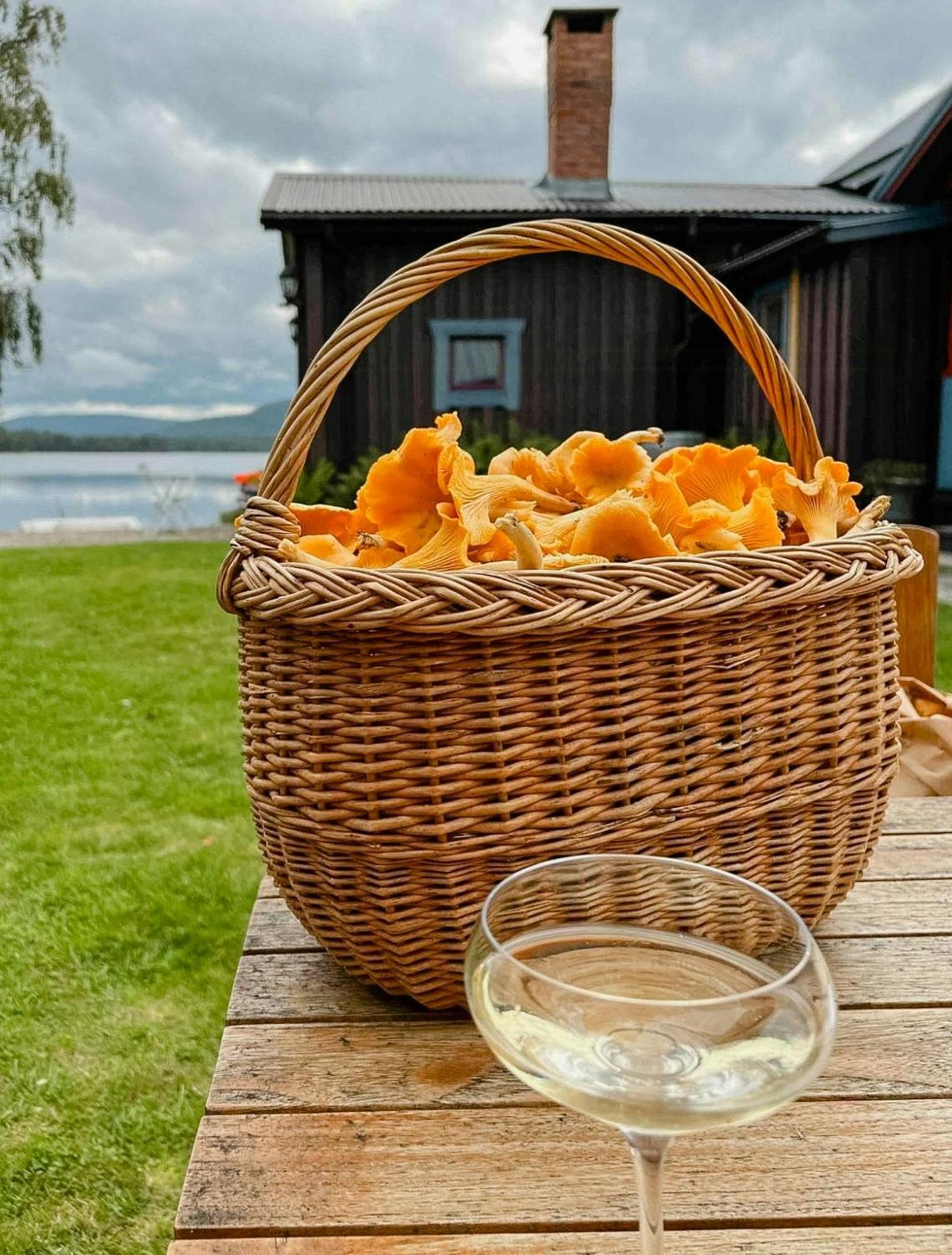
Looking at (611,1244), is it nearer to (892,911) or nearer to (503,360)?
(892,911)

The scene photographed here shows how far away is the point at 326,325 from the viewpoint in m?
9.20

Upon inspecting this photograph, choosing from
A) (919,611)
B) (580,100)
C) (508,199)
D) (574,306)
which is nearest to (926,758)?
(919,611)

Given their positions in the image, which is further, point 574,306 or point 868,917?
point 574,306

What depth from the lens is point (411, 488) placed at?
3.08ft

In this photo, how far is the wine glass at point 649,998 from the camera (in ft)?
1.46

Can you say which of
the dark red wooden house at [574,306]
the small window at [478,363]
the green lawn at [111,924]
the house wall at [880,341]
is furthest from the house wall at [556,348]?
the green lawn at [111,924]

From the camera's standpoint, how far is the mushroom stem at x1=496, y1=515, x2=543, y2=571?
82 cm

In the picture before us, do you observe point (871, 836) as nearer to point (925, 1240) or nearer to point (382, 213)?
point (925, 1240)

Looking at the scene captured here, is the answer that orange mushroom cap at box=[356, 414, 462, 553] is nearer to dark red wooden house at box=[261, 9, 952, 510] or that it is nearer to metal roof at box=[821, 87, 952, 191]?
dark red wooden house at box=[261, 9, 952, 510]

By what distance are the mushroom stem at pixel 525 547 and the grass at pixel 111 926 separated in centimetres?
124

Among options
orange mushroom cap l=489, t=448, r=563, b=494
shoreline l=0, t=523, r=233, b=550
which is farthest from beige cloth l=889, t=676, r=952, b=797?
shoreline l=0, t=523, r=233, b=550

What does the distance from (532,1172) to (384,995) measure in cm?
27

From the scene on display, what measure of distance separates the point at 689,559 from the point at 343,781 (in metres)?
0.33

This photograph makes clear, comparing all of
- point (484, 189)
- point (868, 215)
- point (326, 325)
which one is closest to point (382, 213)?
point (326, 325)
